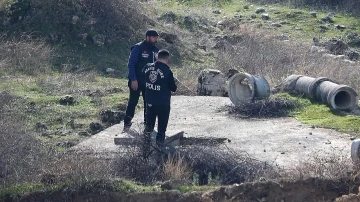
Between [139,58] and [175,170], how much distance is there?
301 cm

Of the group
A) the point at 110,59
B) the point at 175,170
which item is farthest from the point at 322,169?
the point at 110,59

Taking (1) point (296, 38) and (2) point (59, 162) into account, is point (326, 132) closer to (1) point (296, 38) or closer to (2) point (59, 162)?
(2) point (59, 162)

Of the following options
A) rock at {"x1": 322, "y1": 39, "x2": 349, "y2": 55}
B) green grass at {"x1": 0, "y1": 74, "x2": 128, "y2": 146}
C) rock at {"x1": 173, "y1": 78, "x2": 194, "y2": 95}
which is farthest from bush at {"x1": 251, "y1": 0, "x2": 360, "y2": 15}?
rock at {"x1": 173, "y1": 78, "x2": 194, "y2": 95}

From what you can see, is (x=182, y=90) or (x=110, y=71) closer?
(x=182, y=90)

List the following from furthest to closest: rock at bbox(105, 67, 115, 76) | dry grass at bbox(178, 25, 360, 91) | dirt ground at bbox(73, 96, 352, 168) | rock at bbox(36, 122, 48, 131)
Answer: rock at bbox(105, 67, 115, 76)
dry grass at bbox(178, 25, 360, 91)
rock at bbox(36, 122, 48, 131)
dirt ground at bbox(73, 96, 352, 168)

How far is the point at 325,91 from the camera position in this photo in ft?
49.3

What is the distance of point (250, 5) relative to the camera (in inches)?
1256

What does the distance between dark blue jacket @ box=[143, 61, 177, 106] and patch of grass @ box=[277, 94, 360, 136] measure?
329 cm

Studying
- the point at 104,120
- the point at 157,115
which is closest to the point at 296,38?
the point at 104,120

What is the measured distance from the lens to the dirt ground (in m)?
12.1

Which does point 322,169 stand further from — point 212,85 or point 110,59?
point 110,59

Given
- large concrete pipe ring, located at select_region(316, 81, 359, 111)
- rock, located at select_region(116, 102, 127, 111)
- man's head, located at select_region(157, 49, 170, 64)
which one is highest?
man's head, located at select_region(157, 49, 170, 64)

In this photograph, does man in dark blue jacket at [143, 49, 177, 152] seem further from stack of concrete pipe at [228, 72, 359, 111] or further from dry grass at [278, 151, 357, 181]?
stack of concrete pipe at [228, 72, 359, 111]

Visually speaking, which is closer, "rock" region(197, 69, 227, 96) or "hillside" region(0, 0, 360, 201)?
"hillside" region(0, 0, 360, 201)
